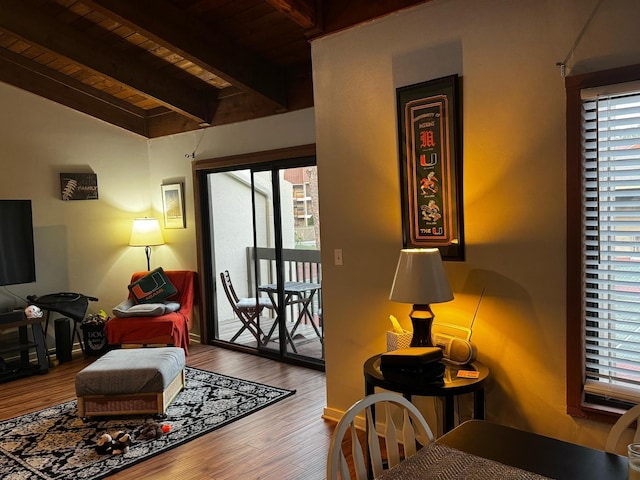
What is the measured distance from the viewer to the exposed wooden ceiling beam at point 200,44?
354cm

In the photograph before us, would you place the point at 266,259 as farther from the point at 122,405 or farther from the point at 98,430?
the point at 98,430

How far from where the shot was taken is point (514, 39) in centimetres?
249

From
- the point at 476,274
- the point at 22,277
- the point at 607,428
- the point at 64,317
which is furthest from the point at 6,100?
the point at 607,428

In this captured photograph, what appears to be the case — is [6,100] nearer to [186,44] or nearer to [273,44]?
[186,44]

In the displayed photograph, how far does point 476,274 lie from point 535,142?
73cm

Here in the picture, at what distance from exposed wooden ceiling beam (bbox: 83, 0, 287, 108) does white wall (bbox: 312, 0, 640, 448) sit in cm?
120

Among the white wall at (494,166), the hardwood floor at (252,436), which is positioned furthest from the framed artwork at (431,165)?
the hardwood floor at (252,436)

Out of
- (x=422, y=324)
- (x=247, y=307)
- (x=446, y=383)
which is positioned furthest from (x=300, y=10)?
(x=247, y=307)

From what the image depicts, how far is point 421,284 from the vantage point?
2.51 metres

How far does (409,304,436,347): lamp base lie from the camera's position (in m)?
2.62

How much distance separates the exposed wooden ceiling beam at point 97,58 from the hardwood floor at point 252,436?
262 centimetres

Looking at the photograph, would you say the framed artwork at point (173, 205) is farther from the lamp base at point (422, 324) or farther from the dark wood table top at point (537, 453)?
the dark wood table top at point (537, 453)

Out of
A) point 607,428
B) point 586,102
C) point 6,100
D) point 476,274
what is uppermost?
point 6,100

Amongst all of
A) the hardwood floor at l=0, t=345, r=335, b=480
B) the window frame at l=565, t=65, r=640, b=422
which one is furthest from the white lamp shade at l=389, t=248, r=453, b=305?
the hardwood floor at l=0, t=345, r=335, b=480
